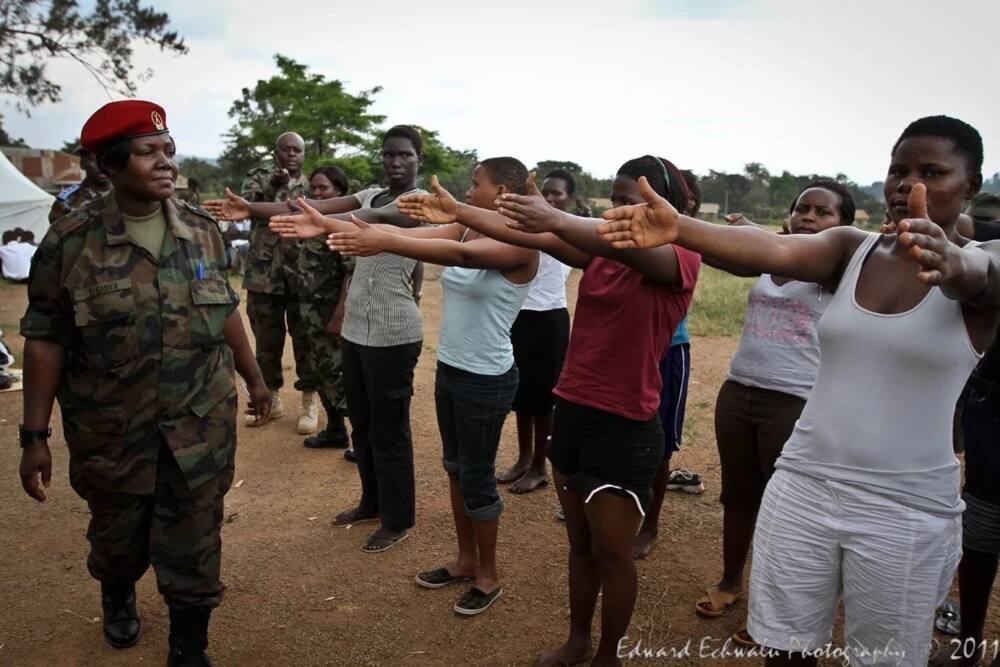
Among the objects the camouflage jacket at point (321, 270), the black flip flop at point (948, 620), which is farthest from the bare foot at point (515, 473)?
the black flip flop at point (948, 620)

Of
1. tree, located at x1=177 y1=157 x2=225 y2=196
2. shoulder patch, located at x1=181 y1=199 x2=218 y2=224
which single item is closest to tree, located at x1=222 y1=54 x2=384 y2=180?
tree, located at x1=177 y1=157 x2=225 y2=196

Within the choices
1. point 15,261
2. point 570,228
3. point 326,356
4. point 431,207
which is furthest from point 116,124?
point 15,261

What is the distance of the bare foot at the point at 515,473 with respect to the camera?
4.84 m

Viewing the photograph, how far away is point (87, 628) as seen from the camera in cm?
314

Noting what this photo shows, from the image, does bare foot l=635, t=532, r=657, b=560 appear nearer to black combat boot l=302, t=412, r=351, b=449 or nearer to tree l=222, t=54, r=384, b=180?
black combat boot l=302, t=412, r=351, b=449

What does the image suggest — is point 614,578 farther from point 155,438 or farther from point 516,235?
point 155,438

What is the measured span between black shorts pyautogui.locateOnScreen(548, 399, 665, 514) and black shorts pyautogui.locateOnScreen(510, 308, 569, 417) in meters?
2.08

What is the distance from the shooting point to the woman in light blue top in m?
3.06

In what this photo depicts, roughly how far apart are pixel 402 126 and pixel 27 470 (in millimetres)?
2508

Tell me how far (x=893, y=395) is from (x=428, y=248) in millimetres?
1644

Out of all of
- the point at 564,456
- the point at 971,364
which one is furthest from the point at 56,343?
the point at 971,364

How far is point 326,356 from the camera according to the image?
5371 millimetres

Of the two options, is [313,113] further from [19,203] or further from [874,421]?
[874,421]

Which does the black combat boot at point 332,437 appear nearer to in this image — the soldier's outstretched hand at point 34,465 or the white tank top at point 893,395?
the soldier's outstretched hand at point 34,465
